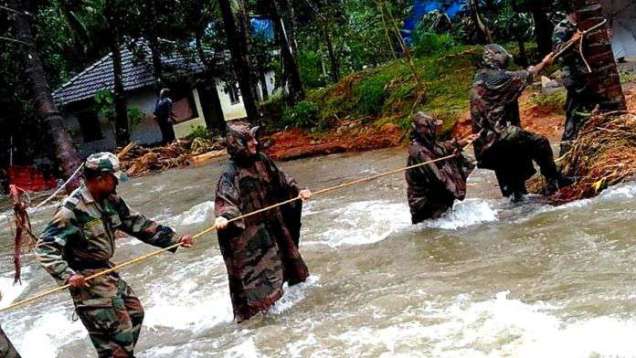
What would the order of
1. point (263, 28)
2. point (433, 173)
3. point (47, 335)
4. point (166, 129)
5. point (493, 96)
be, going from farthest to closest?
point (263, 28)
point (166, 129)
point (493, 96)
point (433, 173)
point (47, 335)

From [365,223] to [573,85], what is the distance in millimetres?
3021

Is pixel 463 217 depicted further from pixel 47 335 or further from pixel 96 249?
pixel 47 335

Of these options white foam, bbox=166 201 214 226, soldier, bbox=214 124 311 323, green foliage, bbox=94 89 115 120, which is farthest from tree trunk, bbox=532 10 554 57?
green foliage, bbox=94 89 115 120

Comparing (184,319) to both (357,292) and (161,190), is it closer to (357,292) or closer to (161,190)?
(357,292)

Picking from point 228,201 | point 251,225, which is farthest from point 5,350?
point 251,225

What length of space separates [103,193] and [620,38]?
46.0 feet

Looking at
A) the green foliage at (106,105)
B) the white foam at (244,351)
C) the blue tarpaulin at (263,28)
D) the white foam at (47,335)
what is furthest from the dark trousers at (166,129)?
the white foam at (244,351)

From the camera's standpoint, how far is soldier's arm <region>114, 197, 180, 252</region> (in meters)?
5.31

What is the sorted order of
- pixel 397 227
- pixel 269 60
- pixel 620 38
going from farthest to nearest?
pixel 269 60
pixel 620 38
pixel 397 227

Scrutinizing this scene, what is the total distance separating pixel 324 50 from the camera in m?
27.9

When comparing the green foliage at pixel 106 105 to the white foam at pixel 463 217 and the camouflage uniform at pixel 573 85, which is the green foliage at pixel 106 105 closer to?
the white foam at pixel 463 217

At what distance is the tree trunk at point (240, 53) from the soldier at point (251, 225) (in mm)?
11608

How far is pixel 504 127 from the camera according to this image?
792 cm

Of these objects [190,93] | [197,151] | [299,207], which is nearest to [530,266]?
[299,207]
